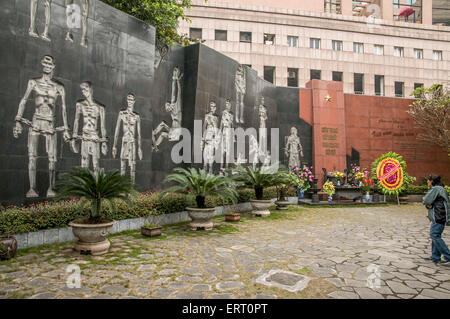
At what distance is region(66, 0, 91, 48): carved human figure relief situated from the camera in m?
8.16

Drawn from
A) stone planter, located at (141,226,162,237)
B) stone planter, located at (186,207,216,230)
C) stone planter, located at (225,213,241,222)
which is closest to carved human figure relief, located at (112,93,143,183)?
stone planter, located at (141,226,162,237)

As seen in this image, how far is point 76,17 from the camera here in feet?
27.3

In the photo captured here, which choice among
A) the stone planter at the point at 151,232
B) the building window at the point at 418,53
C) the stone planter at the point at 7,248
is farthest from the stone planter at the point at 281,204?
the building window at the point at 418,53

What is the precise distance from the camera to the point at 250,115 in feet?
54.4

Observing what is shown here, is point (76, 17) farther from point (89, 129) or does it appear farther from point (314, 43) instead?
point (314, 43)

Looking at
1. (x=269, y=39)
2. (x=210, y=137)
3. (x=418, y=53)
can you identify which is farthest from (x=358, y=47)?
(x=210, y=137)

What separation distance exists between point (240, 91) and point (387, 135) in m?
12.7

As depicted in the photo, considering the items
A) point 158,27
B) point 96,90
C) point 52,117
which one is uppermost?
point 158,27

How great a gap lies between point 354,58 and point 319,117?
61.9 feet

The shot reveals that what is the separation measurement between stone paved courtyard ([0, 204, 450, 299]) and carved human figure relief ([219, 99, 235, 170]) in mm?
6259

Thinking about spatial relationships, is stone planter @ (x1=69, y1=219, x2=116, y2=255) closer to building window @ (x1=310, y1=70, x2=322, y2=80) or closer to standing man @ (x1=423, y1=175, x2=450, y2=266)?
standing man @ (x1=423, y1=175, x2=450, y2=266)
